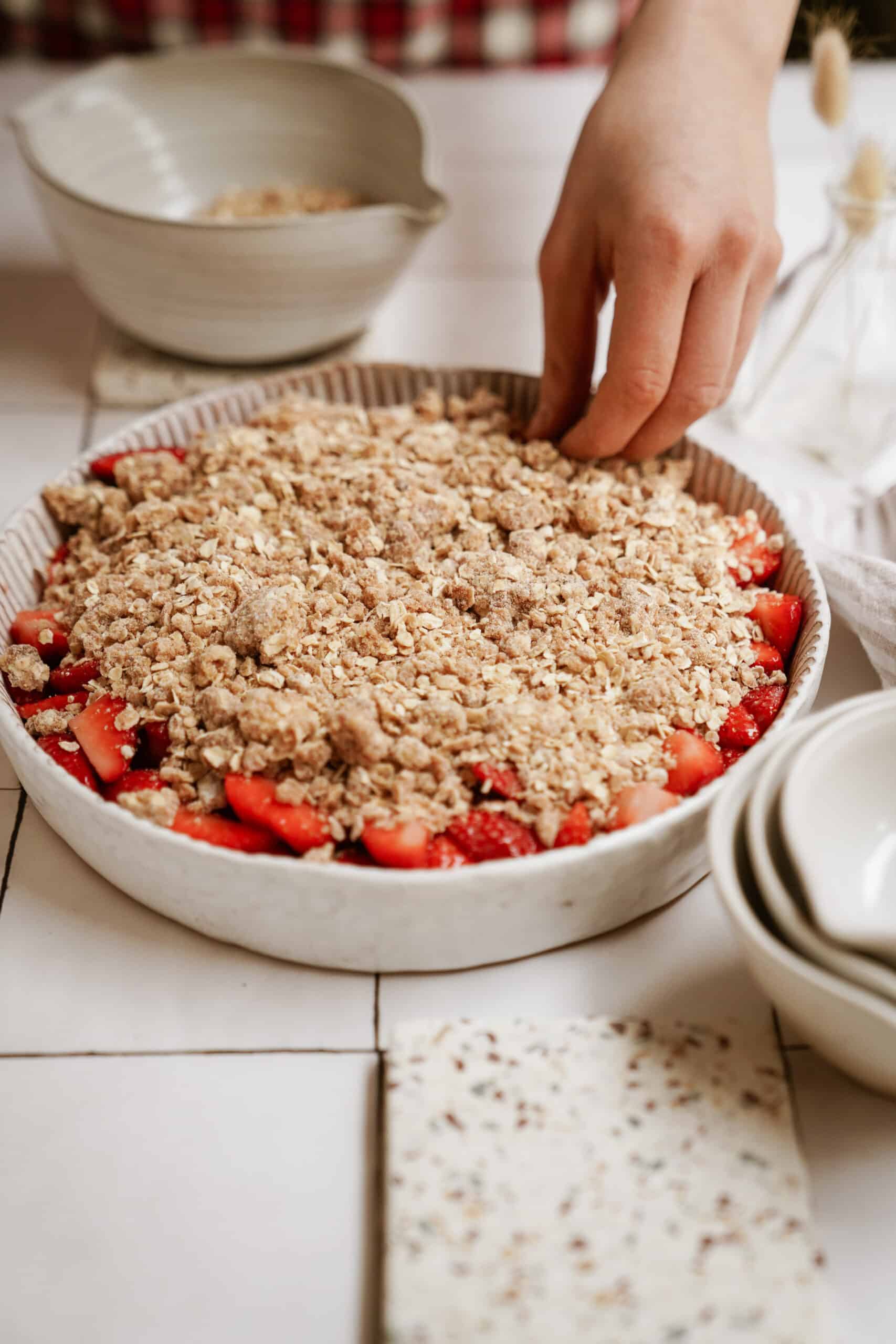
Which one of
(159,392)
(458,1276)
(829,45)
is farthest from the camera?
(159,392)

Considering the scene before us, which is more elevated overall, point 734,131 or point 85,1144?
point 734,131

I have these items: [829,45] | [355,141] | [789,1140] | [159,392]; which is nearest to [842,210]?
[829,45]

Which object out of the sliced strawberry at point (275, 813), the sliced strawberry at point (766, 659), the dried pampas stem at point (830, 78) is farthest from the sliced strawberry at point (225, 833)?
the dried pampas stem at point (830, 78)

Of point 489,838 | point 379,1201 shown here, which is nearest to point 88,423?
point 489,838

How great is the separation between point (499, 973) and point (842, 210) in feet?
2.46

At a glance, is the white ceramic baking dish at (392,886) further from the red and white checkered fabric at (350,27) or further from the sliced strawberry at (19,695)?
the red and white checkered fabric at (350,27)

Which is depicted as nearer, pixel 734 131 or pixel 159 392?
pixel 734 131

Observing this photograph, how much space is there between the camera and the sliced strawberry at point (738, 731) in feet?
2.55

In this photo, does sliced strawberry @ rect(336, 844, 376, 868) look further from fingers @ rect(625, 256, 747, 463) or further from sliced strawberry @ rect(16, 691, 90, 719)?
fingers @ rect(625, 256, 747, 463)

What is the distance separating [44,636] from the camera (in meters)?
0.84

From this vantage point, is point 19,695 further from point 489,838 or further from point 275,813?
point 489,838

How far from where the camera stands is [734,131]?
0.92 metres

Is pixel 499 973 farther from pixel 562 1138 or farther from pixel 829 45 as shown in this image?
pixel 829 45

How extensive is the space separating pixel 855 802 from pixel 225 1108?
0.43m
